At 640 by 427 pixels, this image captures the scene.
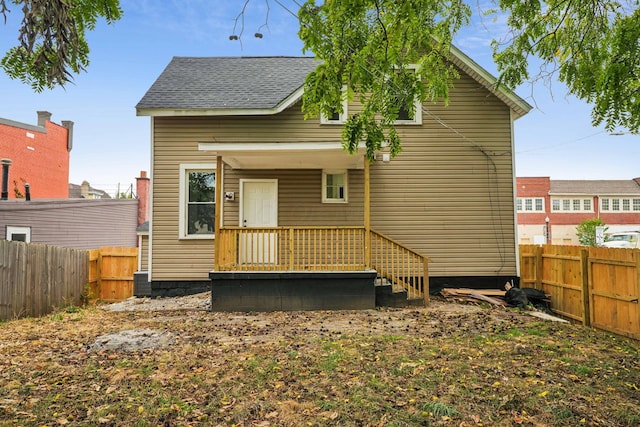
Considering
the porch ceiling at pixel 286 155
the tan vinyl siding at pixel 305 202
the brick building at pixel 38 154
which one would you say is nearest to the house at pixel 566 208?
the tan vinyl siding at pixel 305 202

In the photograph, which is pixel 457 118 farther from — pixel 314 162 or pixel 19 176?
pixel 19 176

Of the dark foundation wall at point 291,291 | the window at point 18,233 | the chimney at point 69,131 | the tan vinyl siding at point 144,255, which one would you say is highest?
the chimney at point 69,131

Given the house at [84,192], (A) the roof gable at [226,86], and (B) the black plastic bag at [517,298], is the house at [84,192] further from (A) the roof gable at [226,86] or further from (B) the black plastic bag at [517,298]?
(B) the black plastic bag at [517,298]

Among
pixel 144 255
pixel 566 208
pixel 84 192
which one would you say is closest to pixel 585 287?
pixel 144 255

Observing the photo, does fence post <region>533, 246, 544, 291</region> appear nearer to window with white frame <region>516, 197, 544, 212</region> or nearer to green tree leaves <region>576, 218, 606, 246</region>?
green tree leaves <region>576, 218, 606, 246</region>

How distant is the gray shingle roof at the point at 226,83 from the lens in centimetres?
1002

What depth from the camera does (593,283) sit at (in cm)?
749

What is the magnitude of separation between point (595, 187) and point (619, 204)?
7.94 ft

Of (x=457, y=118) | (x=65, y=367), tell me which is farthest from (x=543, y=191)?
(x=65, y=367)

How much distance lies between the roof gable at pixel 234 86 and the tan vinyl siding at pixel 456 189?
1.67 ft

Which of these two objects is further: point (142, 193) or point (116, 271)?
point (142, 193)

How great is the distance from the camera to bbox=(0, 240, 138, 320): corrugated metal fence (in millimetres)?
7523

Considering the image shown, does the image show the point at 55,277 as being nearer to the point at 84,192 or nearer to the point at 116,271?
the point at 116,271

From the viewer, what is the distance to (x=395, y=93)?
5.58 m
